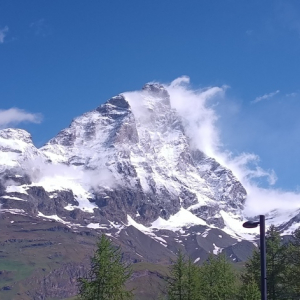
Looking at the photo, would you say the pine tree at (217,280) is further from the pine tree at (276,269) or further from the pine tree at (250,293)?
the pine tree at (276,269)

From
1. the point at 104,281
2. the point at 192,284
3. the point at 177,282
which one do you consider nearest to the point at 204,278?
the point at 192,284

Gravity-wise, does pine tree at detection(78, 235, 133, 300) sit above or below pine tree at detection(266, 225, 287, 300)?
below

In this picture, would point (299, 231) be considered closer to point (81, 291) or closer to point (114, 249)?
point (114, 249)

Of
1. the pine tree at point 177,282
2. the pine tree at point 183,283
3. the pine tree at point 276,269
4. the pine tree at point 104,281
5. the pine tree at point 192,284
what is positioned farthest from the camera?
the pine tree at point 177,282

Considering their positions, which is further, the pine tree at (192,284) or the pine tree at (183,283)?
the pine tree at (183,283)

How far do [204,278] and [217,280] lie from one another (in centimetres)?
173

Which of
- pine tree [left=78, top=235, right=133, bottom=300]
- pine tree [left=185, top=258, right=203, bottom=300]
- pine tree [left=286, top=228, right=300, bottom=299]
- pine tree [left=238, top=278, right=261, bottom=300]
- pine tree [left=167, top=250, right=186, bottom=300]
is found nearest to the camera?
pine tree [left=78, top=235, right=133, bottom=300]

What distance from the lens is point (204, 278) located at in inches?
2586

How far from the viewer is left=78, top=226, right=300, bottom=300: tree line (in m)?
52.8

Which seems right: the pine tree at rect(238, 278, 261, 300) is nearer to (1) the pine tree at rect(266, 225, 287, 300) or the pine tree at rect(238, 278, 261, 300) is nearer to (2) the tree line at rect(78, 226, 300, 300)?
(2) the tree line at rect(78, 226, 300, 300)

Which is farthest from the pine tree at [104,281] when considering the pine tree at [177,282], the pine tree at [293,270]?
the pine tree at [293,270]

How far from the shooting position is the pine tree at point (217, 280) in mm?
60875

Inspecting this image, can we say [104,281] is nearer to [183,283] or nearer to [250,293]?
[183,283]

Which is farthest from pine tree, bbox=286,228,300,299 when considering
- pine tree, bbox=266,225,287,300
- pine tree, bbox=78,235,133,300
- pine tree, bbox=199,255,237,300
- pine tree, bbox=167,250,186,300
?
pine tree, bbox=78,235,133,300
